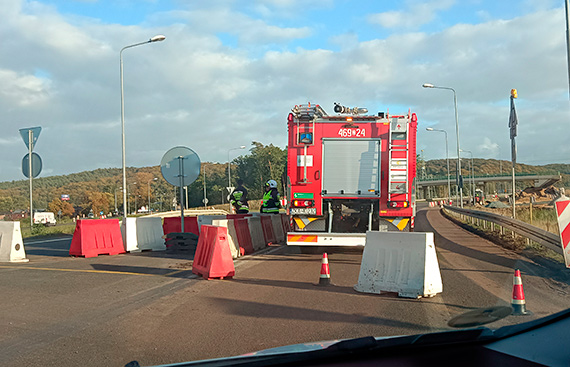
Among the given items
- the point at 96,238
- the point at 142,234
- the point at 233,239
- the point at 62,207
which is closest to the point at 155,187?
the point at 62,207

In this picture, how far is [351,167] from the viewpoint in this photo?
1275cm

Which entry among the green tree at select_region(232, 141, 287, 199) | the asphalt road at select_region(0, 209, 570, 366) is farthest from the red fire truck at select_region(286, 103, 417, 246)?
the green tree at select_region(232, 141, 287, 199)

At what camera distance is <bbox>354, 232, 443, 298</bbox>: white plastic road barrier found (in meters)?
→ 7.55

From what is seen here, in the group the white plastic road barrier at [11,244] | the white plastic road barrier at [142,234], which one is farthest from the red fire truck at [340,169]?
the white plastic road barrier at [11,244]

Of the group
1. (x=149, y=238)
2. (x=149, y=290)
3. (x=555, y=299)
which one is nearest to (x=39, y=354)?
(x=149, y=290)

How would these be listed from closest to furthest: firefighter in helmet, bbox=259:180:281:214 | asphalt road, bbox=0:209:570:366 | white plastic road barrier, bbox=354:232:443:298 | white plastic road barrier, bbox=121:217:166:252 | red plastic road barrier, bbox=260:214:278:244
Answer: asphalt road, bbox=0:209:570:366 → white plastic road barrier, bbox=354:232:443:298 → white plastic road barrier, bbox=121:217:166:252 → red plastic road barrier, bbox=260:214:278:244 → firefighter in helmet, bbox=259:180:281:214

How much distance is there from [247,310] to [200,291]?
5.53 feet

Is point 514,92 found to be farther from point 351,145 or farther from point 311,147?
point 311,147

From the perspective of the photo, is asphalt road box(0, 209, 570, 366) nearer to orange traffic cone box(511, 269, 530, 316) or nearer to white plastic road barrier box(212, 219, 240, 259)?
orange traffic cone box(511, 269, 530, 316)

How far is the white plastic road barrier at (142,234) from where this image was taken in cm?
1436

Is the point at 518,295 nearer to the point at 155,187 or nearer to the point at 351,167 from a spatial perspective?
the point at 351,167

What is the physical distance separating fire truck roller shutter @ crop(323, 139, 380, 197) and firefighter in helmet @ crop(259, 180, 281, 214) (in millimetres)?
4491

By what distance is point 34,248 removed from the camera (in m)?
16.3

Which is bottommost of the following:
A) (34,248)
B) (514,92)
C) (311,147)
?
(34,248)
